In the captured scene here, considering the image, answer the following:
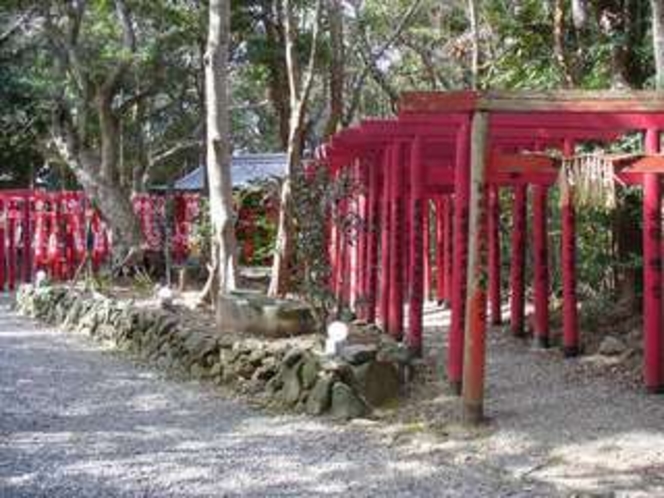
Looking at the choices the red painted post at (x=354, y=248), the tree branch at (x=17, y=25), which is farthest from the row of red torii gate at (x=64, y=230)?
the red painted post at (x=354, y=248)

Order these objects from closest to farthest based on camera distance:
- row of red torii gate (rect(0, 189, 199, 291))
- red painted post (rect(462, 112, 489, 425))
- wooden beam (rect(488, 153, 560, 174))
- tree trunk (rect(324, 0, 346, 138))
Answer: red painted post (rect(462, 112, 489, 425))
wooden beam (rect(488, 153, 560, 174))
tree trunk (rect(324, 0, 346, 138))
row of red torii gate (rect(0, 189, 199, 291))

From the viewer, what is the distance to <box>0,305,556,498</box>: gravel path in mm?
5344

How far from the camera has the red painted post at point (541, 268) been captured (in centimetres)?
923

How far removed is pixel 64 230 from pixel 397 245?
30.3 ft

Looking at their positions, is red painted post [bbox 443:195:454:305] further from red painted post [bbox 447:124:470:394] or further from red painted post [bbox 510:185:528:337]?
red painted post [bbox 447:124:470:394]

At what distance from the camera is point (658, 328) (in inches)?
288

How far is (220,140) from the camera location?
10406 mm

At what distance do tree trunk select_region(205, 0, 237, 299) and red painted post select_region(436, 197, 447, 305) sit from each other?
11.6 feet

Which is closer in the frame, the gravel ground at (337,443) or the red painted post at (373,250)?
the gravel ground at (337,443)

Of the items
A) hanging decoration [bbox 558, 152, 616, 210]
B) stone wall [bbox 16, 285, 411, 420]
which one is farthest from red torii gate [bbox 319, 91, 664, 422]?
stone wall [bbox 16, 285, 411, 420]

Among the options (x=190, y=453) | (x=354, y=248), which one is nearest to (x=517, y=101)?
(x=190, y=453)

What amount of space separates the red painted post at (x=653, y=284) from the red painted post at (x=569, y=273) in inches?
34.9

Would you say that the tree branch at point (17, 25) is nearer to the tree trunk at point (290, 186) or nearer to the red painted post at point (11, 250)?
the red painted post at point (11, 250)

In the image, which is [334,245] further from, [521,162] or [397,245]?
[521,162]
